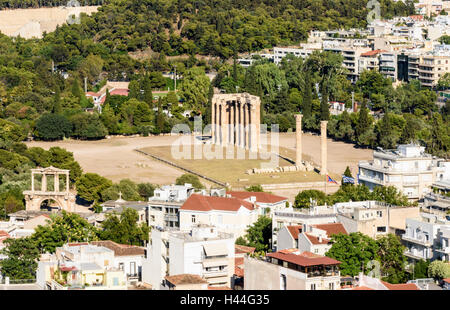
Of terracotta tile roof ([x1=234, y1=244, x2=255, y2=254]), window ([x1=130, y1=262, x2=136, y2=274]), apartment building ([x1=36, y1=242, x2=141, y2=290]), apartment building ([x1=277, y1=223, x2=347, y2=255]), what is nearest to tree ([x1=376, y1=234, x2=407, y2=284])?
apartment building ([x1=277, y1=223, x2=347, y2=255])

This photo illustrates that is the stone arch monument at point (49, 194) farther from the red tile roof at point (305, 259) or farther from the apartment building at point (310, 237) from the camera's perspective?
the red tile roof at point (305, 259)

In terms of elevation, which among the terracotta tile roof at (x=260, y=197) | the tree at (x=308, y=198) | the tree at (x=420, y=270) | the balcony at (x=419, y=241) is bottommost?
the tree at (x=308, y=198)

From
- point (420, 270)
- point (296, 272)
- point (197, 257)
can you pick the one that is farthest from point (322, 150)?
point (296, 272)

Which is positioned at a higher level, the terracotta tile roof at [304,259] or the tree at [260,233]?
the terracotta tile roof at [304,259]

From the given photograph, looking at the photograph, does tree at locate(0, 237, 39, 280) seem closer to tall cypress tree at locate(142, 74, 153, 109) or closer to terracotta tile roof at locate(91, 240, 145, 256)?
terracotta tile roof at locate(91, 240, 145, 256)

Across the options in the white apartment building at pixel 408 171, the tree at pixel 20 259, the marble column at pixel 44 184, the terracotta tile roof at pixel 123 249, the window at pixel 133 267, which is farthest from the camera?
the marble column at pixel 44 184

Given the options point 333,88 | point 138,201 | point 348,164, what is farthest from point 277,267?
point 333,88

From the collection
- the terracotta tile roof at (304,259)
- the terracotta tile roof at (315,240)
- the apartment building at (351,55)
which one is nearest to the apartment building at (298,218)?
the terracotta tile roof at (315,240)
